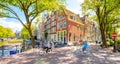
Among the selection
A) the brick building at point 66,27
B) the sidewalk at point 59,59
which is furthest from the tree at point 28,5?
the brick building at point 66,27

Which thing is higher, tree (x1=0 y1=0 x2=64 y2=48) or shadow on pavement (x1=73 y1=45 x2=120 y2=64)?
tree (x1=0 y1=0 x2=64 y2=48)

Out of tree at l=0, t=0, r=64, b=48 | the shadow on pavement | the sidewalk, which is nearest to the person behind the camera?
the sidewalk

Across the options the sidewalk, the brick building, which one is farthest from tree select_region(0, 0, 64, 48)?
the brick building

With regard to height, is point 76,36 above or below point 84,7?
below

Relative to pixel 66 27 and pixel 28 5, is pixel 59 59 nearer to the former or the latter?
pixel 28 5

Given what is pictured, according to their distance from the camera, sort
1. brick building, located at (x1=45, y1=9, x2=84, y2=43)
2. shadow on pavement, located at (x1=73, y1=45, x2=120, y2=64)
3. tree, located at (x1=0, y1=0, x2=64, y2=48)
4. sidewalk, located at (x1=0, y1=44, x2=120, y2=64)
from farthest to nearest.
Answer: brick building, located at (x1=45, y1=9, x2=84, y2=43), tree, located at (x1=0, y1=0, x2=64, y2=48), shadow on pavement, located at (x1=73, y1=45, x2=120, y2=64), sidewalk, located at (x1=0, y1=44, x2=120, y2=64)

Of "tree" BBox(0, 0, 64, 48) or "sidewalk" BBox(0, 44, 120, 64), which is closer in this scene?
"sidewalk" BBox(0, 44, 120, 64)

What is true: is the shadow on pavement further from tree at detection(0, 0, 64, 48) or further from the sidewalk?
tree at detection(0, 0, 64, 48)

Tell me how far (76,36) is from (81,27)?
21.6 feet

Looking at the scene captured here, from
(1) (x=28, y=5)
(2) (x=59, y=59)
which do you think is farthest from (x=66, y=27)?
(2) (x=59, y=59)

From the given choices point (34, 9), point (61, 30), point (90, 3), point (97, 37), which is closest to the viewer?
point (34, 9)

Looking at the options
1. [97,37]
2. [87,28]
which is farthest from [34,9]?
[97,37]

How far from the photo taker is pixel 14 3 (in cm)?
2170

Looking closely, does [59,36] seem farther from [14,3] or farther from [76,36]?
[14,3]
